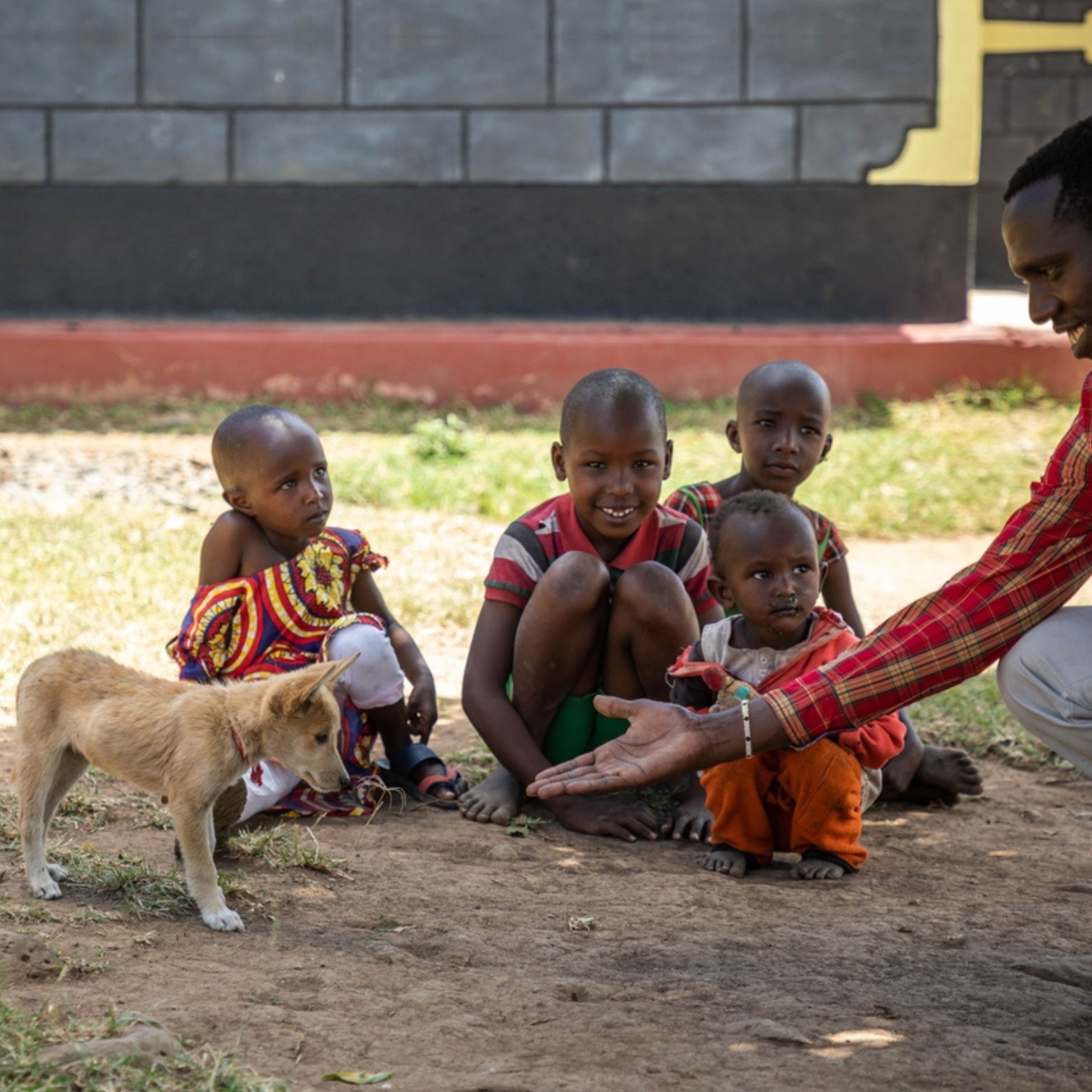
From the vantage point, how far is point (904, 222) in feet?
33.7

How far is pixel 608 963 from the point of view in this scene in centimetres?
297

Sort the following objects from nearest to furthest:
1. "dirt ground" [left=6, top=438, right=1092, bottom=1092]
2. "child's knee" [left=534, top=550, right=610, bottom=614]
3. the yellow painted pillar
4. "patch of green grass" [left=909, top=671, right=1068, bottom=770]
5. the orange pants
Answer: "dirt ground" [left=6, top=438, right=1092, bottom=1092] → the orange pants → "child's knee" [left=534, top=550, right=610, bottom=614] → "patch of green grass" [left=909, top=671, right=1068, bottom=770] → the yellow painted pillar

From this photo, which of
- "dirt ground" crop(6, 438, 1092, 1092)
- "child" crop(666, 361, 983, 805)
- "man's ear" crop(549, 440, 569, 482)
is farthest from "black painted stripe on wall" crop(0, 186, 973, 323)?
"dirt ground" crop(6, 438, 1092, 1092)

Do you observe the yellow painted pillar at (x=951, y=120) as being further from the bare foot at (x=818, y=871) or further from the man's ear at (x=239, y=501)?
the bare foot at (x=818, y=871)

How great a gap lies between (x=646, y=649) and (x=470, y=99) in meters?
7.27

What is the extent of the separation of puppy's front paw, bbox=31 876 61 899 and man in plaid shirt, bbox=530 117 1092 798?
1.07 m

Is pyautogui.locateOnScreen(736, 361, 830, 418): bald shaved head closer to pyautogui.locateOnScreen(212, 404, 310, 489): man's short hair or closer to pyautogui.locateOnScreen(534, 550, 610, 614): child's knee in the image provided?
pyautogui.locateOnScreen(534, 550, 610, 614): child's knee

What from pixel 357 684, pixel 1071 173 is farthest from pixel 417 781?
pixel 1071 173

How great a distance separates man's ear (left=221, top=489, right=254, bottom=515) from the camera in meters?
3.90

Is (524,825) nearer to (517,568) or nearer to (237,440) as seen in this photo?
(517,568)

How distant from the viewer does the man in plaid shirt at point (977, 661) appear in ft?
9.68

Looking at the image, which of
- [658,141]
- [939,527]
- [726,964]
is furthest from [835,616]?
[658,141]

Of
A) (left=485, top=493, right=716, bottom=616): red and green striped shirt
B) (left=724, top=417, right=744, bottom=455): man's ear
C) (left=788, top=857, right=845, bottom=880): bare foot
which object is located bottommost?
(left=788, top=857, right=845, bottom=880): bare foot

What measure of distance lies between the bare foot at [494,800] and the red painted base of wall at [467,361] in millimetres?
6448
